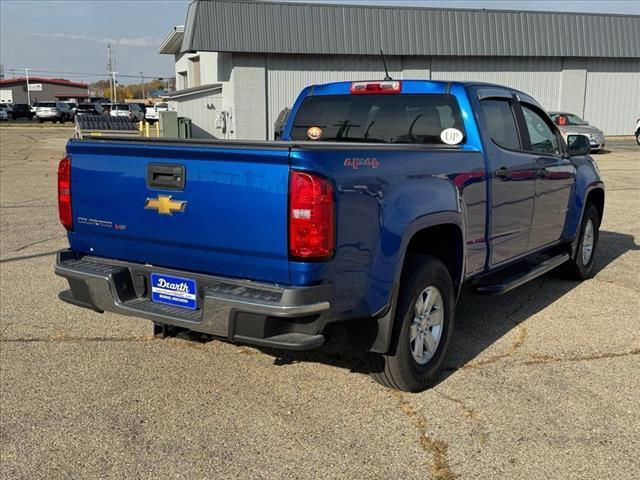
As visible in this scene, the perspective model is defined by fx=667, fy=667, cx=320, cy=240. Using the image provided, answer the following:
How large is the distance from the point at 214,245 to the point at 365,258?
0.81 m

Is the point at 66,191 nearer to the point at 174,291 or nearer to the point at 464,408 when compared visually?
the point at 174,291

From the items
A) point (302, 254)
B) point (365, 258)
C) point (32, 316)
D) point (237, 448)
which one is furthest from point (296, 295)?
point (32, 316)

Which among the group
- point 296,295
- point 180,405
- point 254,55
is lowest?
point 180,405

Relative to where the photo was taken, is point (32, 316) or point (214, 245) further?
point (32, 316)

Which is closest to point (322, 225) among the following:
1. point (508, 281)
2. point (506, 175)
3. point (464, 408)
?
point (464, 408)

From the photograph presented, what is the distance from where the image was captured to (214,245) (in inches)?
140

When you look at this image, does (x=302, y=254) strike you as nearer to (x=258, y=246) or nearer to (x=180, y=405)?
(x=258, y=246)

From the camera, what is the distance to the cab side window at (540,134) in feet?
19.1

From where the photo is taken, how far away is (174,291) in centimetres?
377

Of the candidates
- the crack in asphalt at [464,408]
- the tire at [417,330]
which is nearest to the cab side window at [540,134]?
the tire at [417,330]

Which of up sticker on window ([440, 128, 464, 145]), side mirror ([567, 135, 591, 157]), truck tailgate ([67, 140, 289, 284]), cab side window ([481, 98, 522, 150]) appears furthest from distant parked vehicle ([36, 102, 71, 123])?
up sticker on window ([440, 128, 464, 145])

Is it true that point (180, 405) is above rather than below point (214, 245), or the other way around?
below

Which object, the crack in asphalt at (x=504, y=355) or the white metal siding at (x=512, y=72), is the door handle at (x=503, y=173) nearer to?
the crack in asphalt at (x=504, y=355)

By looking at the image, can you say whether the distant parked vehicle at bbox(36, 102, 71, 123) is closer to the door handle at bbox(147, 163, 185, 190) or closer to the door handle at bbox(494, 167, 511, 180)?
the door handle at bbox(494, 167, 511, 180)
